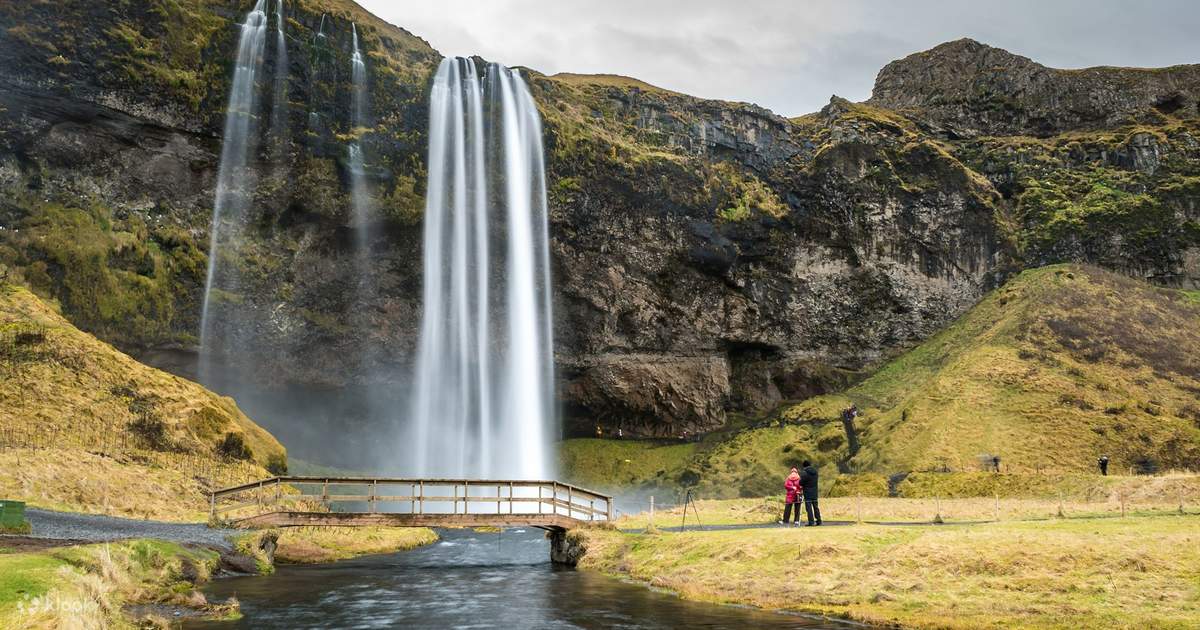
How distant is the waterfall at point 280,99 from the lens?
6906 centimetres

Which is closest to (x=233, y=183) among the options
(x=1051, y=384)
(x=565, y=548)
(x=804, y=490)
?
(x=565, y=548)

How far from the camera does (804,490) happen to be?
30.7 metres

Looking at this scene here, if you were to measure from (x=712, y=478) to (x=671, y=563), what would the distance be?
53554 millimetres

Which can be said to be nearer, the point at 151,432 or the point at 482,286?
the point at 151,432

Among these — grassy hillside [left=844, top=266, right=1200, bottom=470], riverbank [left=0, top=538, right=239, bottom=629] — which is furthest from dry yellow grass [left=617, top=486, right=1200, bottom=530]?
riverbank [left=0, top=538, right=239, bottom=629]

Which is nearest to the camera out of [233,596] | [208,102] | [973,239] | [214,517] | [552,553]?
[233,596]

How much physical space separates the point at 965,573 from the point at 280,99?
6514 centimetres

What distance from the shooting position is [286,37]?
7044cm

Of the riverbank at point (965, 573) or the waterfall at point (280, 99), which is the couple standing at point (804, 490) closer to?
the riverbank at point (965, 573)

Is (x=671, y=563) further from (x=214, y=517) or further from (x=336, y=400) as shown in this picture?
(x=336, y=400)

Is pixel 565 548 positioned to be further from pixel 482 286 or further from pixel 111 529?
pixel 482 286

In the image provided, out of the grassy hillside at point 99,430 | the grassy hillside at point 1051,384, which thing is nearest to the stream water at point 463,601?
the grassy hillside at point 99,430

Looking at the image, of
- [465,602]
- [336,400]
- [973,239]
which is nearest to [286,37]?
[336,400]

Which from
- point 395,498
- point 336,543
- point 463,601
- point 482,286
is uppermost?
point 482,286
